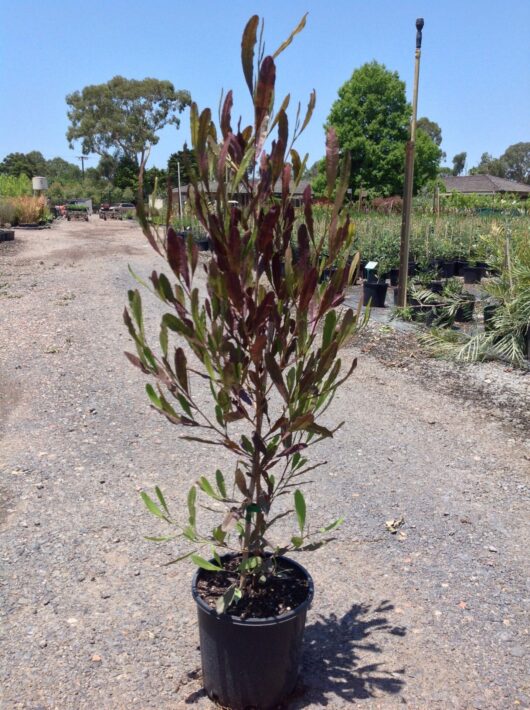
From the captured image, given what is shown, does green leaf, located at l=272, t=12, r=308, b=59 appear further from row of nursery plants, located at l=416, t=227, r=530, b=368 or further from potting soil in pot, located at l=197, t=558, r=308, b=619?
row of nursery plants, located at l=416, t=227, r=530, b=368

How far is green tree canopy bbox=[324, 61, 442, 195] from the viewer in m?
36.1

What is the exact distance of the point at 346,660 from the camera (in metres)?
2.31

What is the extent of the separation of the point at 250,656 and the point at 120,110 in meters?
57.5

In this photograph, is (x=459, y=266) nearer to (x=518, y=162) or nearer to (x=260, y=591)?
(x=260, y=591)

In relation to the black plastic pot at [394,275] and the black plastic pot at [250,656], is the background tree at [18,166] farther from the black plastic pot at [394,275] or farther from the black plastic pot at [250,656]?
the black plastic pot at [250,656]

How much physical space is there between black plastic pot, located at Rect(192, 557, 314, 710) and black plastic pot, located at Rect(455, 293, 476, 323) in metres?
6.57

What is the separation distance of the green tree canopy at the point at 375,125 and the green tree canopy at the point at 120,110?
19780mm

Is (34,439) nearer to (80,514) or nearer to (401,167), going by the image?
(80,514)

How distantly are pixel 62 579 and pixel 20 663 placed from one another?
1.70 ft

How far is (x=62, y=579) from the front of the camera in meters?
2.78

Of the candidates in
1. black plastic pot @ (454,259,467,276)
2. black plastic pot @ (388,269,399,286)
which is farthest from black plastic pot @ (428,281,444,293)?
black plastic pot @ (454,259,467,276)

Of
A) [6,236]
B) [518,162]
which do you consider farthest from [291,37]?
[518,162]

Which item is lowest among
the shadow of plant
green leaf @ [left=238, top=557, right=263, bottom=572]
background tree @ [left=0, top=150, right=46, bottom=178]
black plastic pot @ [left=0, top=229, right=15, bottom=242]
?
the shadow of plant

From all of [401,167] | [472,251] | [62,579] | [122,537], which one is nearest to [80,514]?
[122,537]
